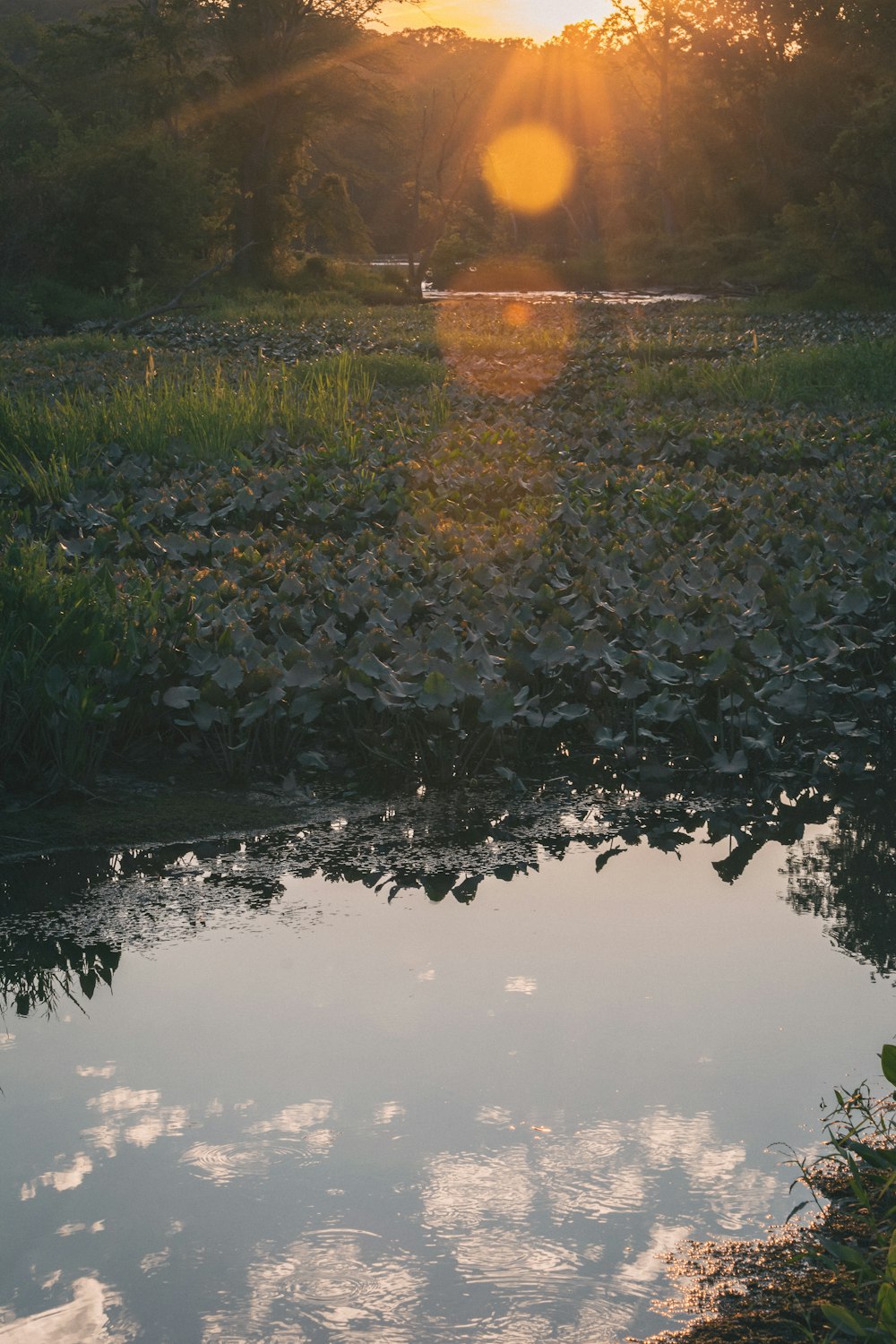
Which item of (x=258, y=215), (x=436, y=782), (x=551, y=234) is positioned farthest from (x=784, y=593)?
(x=551, y=234)

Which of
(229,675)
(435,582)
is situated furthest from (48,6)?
(229,675)

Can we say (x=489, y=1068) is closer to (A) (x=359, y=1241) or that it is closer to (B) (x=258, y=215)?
(A) (x=359, y=1241)

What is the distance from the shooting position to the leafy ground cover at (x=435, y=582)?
509 cm

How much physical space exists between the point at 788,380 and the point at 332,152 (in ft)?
124

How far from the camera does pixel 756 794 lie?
16.5 feet

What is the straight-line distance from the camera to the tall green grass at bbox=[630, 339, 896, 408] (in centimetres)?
1312

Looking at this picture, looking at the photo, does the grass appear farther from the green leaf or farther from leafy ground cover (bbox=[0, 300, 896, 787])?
the green leaf

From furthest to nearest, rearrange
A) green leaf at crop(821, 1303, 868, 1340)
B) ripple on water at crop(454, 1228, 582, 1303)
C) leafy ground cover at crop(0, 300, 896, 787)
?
leafy ground cover at crop(0, 300, 896, 787) → ripple on water at crop(454, 1228, 582, 1303) → green leaf at crop(821, 1303, 868, 1340)

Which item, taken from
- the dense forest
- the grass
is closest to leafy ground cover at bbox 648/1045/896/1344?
the grass

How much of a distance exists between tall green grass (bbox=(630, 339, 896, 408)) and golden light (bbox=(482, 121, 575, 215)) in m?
47.1

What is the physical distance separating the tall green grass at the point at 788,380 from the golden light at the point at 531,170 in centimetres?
4710

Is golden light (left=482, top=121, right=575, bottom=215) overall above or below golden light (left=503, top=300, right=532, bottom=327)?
above

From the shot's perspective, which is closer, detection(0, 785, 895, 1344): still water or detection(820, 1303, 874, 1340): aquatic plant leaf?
detection(820, 1303, 874, 1340): aquatic plant leaf

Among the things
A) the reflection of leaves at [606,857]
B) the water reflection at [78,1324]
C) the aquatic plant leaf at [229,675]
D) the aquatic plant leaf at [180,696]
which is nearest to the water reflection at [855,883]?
the reflection of leaves at [606,857]
